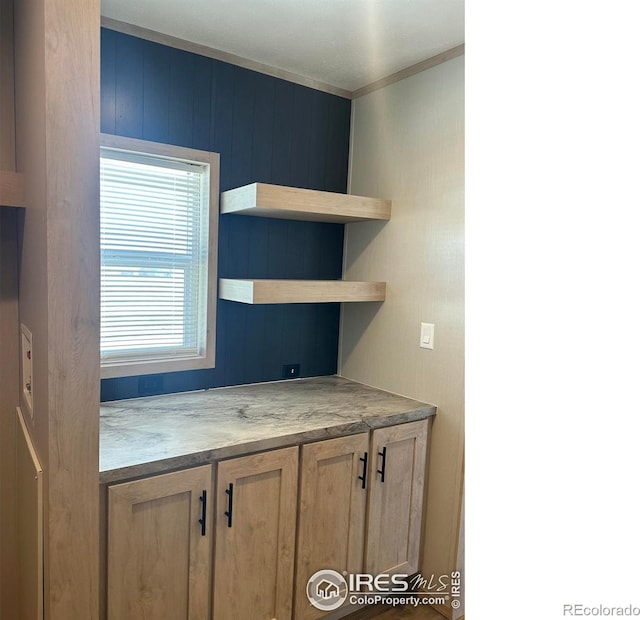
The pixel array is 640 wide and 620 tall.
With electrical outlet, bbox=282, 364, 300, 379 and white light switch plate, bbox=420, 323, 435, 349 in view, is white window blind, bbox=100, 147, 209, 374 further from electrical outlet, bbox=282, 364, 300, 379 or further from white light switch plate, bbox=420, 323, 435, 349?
white light switch plate, bbox=420, 323, 435, 349

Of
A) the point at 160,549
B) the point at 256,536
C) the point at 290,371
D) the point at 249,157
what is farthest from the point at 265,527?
the point at 249,157

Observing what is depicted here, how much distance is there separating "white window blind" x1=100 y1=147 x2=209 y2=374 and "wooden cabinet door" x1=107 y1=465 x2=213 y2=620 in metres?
0.78

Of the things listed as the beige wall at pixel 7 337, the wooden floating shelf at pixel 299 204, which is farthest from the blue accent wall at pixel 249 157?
the beige wall at pixel 7 337

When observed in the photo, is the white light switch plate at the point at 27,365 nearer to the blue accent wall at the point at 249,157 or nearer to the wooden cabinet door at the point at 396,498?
the blue accent wall at the point at 249,157

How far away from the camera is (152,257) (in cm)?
229

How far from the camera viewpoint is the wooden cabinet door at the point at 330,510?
2010mm

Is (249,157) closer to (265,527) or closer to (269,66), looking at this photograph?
(269,66)

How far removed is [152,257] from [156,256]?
2 cm
